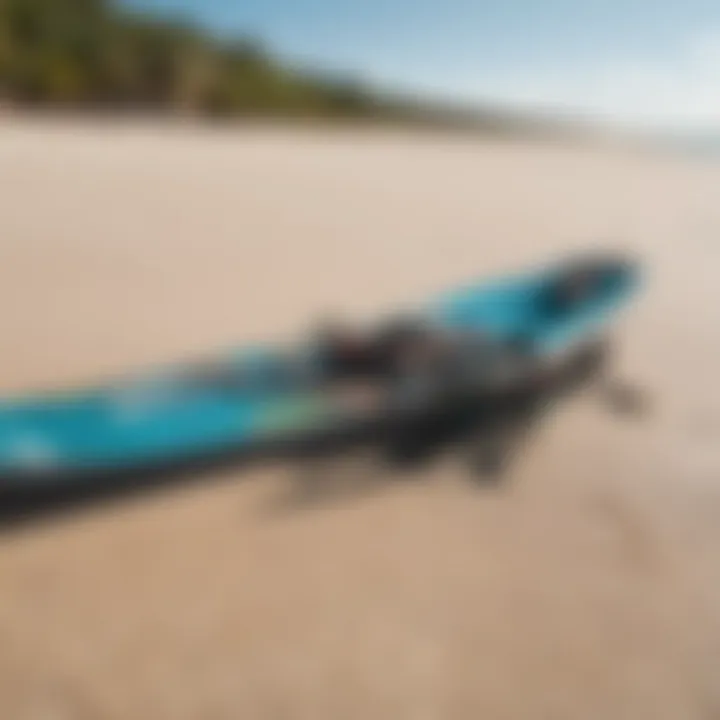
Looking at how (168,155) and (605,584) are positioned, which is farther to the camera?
(168,155)

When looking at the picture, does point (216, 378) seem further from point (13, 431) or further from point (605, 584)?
point (605, 584)

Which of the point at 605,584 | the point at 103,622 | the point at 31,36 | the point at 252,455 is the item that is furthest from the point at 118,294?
the point at 31,36

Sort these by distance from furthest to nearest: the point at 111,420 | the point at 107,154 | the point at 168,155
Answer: the point at 168,155
the point at 107,154
the point at 111,420

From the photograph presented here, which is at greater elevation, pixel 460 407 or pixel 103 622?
pixel 460 407

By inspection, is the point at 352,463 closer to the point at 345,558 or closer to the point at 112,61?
the point at 345,558

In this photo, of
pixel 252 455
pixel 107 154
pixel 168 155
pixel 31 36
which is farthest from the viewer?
pixel 31 36

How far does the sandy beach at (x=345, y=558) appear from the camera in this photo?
271 cm

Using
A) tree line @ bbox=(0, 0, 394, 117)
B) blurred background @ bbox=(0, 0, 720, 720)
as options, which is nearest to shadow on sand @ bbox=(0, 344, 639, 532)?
blurred background @ bbox=(0, 0, 720, 720)

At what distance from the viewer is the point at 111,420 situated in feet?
11.7

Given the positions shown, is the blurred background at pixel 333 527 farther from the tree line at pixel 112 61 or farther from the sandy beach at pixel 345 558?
the tree line at pixel 112 61

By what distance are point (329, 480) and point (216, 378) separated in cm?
76

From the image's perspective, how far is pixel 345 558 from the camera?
3.39 metres

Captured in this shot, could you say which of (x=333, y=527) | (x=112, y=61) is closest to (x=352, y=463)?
(x=333, y=527)

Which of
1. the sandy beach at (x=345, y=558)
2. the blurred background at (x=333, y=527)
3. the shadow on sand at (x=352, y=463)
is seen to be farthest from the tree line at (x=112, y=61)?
the shadow on sand at (x=352, y=463)
